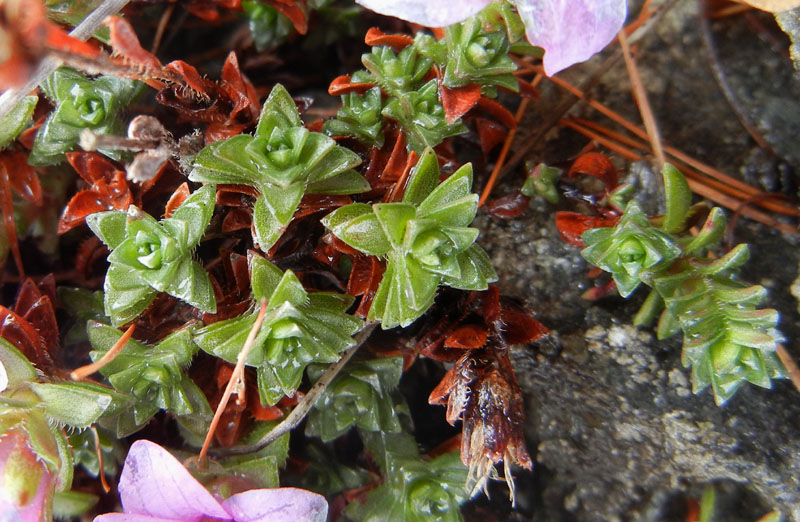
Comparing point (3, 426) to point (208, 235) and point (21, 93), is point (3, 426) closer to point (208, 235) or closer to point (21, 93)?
point (208, 235)

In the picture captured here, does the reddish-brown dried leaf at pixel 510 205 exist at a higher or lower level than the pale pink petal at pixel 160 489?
higher

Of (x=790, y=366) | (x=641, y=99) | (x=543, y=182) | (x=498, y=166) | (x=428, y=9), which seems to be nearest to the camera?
(x=428, y=9)

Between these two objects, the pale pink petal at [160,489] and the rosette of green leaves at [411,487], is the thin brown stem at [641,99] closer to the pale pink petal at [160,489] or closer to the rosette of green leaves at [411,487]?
the rosette of green leaves at [411,487]

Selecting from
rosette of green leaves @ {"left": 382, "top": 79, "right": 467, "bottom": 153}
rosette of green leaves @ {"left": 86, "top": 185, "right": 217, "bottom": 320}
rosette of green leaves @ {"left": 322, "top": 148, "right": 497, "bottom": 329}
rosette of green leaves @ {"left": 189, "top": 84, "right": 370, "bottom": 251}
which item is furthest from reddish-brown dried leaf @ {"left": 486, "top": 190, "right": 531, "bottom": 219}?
rosette of green leaves @ {"left": 86, "top": 185, "right": 217, "bottom": 320}

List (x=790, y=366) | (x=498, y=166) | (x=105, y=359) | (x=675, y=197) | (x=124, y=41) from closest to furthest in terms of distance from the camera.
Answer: (x=124, y=41)
(x=105, y=359)
(x=675, y=197)
(x=790, y=366)
(x=498, y=166)

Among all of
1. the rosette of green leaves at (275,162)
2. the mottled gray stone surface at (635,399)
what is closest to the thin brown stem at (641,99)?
the mottled gray stone surface at (635,399)

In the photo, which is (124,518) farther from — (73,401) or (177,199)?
(177,199)

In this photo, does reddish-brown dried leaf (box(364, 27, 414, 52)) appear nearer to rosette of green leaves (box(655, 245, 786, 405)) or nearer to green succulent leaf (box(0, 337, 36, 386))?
rosette of green leaves (box(655, 245, 786, 405))

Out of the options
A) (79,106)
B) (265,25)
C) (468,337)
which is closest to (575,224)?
(468,337)
